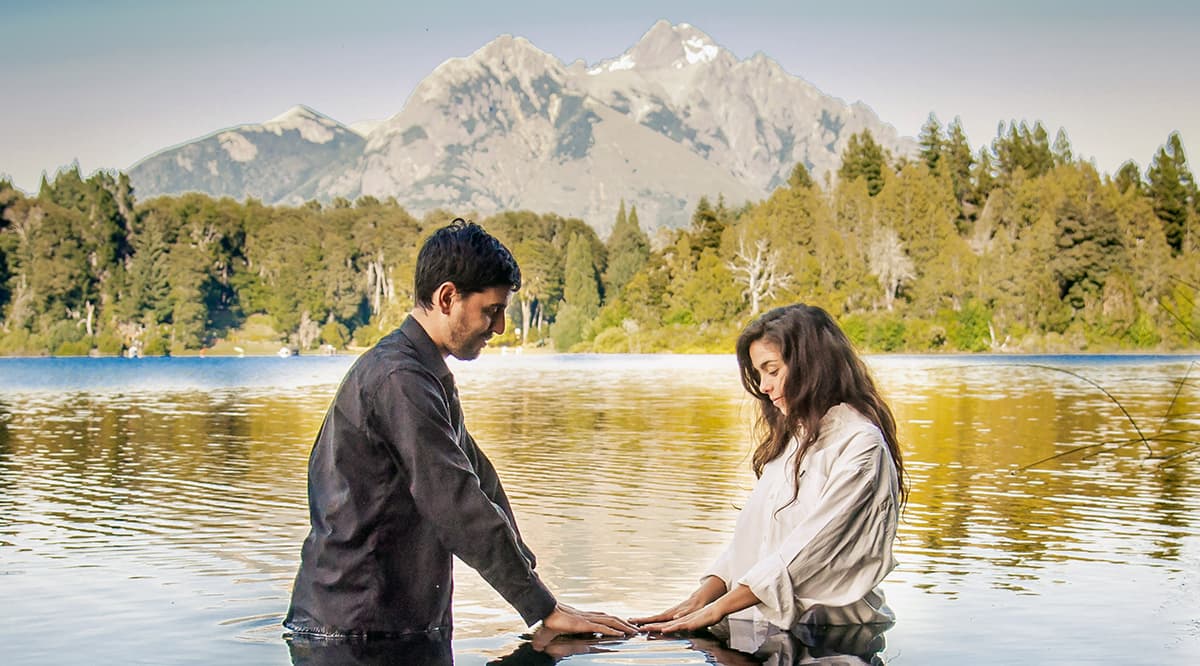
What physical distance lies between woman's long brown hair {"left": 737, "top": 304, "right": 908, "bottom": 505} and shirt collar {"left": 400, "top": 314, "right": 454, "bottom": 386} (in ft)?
3.94

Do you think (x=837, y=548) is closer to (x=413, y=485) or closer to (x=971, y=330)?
(x=413, y=485)

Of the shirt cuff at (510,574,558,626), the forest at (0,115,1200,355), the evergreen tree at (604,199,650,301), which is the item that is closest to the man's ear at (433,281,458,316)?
the shirt cuff at (510,574,558,626)

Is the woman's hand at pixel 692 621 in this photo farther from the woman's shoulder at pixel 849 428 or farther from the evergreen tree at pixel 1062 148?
the evergreen tree at pixel 1062 148

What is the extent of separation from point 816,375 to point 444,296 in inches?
50.2

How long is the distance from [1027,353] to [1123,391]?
110 feet

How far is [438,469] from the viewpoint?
9.96ft

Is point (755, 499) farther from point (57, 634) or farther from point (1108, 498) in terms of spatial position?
point (1108, 498)

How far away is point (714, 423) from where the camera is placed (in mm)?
17422

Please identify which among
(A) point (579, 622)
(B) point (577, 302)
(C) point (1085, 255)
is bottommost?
(A) point (579, 622)

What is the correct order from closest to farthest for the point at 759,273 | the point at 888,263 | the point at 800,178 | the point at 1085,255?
the point at 1085,255 < the point at 888,263 < the point at 759,273 < the point at 800,178

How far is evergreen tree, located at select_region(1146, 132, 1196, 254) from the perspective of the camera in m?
67.1

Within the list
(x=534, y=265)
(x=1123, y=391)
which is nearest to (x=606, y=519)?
(x=1123, y=391)

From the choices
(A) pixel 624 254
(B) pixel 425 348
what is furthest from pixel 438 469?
(A) pixel 624 254

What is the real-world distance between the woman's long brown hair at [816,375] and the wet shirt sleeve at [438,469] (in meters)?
1.20
